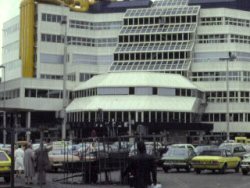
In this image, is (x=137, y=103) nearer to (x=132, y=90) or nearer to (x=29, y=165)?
(x=132, y=90)

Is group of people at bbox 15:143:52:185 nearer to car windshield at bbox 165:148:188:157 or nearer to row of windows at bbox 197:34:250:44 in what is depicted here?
car windshield at bbox 165:148:188:157

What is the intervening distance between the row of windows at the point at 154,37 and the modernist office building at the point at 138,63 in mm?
155

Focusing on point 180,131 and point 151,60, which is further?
point 151,60

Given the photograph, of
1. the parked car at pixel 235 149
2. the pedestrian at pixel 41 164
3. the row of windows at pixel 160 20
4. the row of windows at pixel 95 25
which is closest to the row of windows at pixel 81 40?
the row of windows at pixel 95 25

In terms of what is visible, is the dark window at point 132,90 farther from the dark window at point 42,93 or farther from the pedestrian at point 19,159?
the pedestrian at point 19,159

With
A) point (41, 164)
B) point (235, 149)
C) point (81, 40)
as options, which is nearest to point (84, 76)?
point (81, 40)

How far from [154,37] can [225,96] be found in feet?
47.8

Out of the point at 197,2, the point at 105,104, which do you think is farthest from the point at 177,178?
the point at 197,2

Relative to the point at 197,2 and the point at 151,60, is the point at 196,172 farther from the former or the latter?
the point at 197,2

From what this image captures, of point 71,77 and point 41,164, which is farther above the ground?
point 71,77

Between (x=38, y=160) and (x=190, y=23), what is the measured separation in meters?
80.0

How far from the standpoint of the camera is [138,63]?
10475 centimetres

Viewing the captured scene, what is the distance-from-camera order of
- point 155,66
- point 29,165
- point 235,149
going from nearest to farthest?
point 29,165
point 235,149
point 155,66

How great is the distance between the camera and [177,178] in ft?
112
